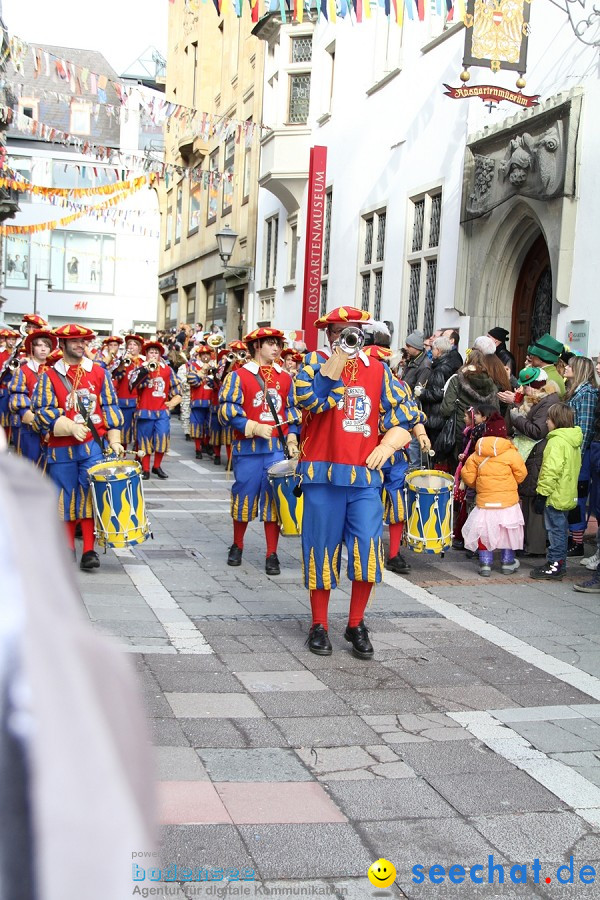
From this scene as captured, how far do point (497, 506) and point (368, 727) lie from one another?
14.0 feet

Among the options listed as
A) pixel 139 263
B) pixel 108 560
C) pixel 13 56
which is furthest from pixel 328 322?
pixel 139 263

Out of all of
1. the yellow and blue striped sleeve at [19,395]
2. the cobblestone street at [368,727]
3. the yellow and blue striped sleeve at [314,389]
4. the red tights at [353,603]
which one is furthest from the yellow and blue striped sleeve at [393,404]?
the yellow and blue striped sleeve at [19,395]

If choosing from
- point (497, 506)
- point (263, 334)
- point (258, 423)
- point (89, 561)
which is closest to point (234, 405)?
point (258, 423)

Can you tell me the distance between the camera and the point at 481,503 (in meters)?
8.88

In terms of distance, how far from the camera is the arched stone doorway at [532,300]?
45.4 feet

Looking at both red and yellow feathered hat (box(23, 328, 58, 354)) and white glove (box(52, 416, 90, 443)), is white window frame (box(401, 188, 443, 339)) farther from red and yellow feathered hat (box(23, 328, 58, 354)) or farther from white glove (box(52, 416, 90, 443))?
white glove (box(52, 416, 90, 443))

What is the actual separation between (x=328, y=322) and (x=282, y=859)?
3320 mm

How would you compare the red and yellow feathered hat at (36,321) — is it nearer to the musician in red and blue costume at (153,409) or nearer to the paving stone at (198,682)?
the musician in red and blue costume at (153,409)

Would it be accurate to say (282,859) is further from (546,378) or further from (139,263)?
(139,263)

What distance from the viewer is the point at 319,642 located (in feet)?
20.2

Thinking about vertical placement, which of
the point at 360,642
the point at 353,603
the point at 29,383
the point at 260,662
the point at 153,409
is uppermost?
the point at 29,383

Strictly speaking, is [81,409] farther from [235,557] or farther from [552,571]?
[552,571]

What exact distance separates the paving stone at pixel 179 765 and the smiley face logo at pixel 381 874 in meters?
0.97

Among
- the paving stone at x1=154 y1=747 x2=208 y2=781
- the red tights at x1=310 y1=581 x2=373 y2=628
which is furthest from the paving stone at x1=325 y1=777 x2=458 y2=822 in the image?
the red tights at x1=310 y1=581 x2=373 y2=628
